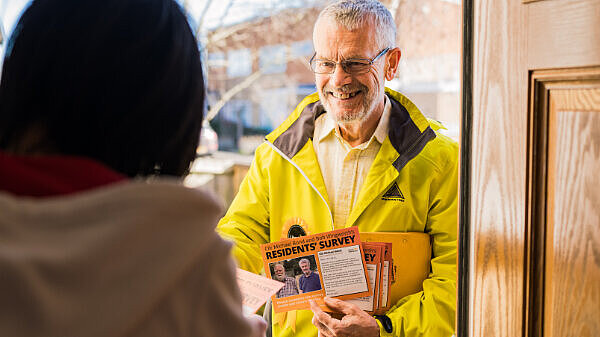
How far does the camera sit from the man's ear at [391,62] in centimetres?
172

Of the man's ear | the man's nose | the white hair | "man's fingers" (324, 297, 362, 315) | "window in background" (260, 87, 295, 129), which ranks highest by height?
"window in background" (260, 87, 295, 129)

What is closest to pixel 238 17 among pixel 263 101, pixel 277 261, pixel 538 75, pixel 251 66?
pixel 251 66

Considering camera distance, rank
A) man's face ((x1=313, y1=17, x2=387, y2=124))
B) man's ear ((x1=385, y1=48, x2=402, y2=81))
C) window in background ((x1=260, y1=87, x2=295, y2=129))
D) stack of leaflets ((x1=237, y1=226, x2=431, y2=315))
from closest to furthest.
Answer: stack of leaflets ((x1=237, y1=226, x2=431, y2=315)) < man's face ((x1=313, y1=17, x2=387, y2=124)) < man's ear ((x1=385, y1=48, x2=402, y2=81)) < window in background ((x1=260, y1=87, x2=295, y2=129))

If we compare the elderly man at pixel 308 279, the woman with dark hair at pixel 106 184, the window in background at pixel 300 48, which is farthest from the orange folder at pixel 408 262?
the window in background at pixel 300 48

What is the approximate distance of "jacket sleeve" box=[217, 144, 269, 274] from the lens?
1.65m

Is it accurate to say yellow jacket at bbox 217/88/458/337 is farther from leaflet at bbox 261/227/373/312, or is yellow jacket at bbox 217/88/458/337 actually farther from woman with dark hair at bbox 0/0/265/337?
woman with dark hair at bbox 0/0/265/337

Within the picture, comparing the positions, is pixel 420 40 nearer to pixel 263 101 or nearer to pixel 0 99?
pixel 263 101

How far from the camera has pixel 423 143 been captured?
5.14 feet

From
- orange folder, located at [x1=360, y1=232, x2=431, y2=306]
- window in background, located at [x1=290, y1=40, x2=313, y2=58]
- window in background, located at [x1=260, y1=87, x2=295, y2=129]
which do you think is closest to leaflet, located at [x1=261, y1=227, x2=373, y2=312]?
orange folder, located at [x1=360, y1=232, x2=431, y2=306]

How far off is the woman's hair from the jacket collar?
94cm

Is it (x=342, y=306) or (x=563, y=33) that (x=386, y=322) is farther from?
(x=563, y=33)

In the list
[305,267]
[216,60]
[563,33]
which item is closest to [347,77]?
[305,267]

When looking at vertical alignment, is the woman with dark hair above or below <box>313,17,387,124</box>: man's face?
below

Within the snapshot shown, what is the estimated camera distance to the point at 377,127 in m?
1.70
